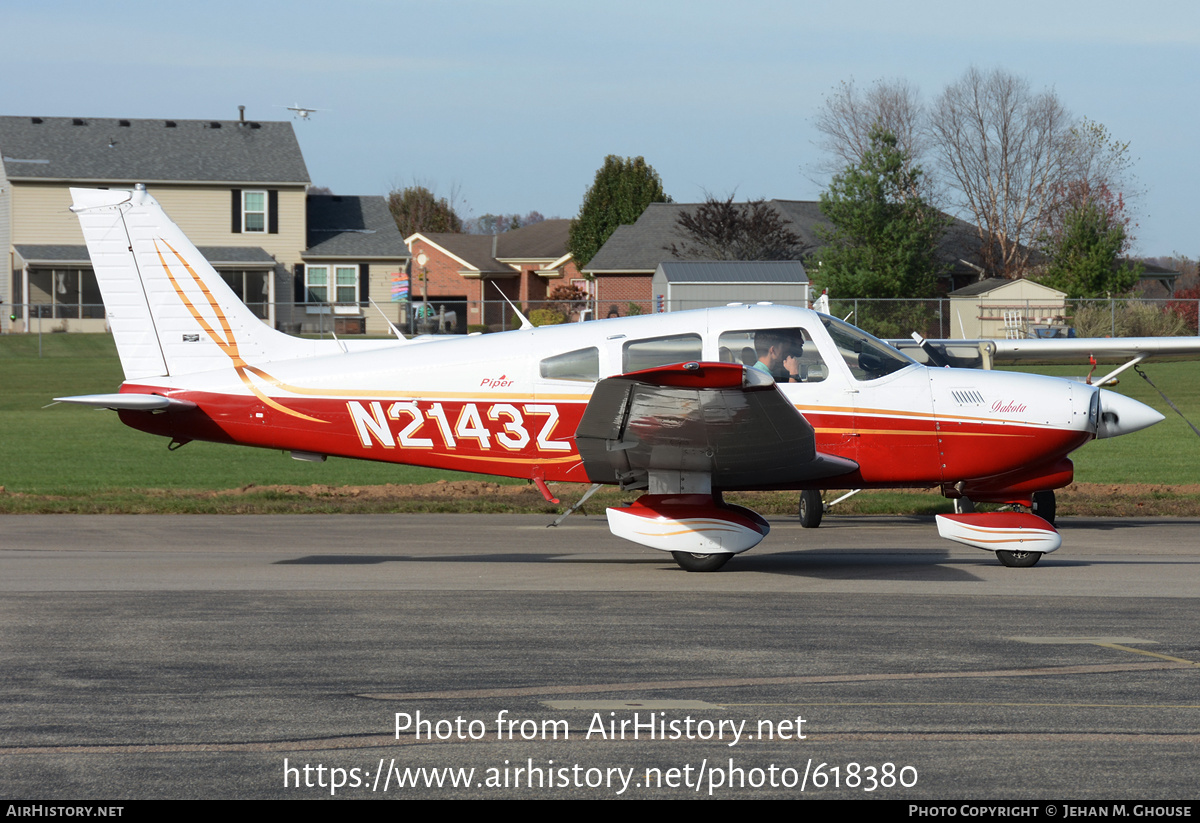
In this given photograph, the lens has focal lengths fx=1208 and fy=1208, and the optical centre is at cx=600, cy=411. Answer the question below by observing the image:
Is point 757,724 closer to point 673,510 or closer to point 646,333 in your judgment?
point 673,510

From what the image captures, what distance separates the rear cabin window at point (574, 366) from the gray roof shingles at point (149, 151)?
46.3 m

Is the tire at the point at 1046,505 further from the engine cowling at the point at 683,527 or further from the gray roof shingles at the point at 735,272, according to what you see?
the gray roof shingles at the point at 735,272

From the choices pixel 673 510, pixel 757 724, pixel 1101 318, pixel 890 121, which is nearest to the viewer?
pixel 757 724

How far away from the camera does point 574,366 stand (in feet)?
35.0

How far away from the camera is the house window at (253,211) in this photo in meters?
54.0

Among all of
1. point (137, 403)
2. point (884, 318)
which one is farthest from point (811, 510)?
point (884, 318)

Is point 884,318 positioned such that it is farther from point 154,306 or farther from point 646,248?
point 154,306

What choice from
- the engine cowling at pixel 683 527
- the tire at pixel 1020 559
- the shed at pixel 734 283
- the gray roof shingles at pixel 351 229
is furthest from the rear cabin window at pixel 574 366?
the gray roof shingles at pixel 351 229

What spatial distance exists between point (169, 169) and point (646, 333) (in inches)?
1896

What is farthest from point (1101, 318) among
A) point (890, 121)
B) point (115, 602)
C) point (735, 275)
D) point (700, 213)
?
point (115, 602)

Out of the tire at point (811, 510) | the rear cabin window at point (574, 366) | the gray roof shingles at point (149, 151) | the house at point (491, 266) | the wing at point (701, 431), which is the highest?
the gray roof shingles at point (149, 151)

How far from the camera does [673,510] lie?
986cm

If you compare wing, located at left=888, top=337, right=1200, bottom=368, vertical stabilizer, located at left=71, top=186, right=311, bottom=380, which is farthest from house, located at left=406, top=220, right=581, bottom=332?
vertical stabilizer, located at left=71, top=186, right=311, bottom=380

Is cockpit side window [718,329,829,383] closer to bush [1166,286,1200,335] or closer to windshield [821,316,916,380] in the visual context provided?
windshield [821,316,916,380]
